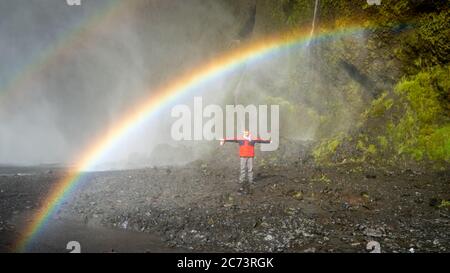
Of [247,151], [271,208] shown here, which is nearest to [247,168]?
[247,151]

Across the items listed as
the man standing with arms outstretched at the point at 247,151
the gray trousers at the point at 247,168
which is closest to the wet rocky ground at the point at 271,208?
the gray trousers at the point at 247,168

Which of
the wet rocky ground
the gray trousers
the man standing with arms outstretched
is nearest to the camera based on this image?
the wet rocky ground

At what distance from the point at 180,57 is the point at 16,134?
26740 millimetres

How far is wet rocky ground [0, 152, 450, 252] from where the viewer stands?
33.7ft

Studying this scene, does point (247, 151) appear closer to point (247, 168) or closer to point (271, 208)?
point (247, 168)

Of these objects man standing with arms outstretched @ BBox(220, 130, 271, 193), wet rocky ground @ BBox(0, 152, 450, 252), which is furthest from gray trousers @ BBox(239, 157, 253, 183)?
wet rocky ground @ BBox(0, 152, 450, 252)

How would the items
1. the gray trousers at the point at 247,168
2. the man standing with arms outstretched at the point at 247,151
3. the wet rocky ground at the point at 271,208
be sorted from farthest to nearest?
1. the gray trousers at the point at 247,168
2. the man standing with arms outstretched at the point at 247,151
3. the wet rocky ground at the point at 271,208

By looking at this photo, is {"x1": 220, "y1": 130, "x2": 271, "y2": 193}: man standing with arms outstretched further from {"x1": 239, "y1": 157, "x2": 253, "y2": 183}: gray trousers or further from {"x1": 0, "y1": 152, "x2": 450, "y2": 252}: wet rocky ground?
{"x1": 0, "y1": 152, "x2": 450, "y2": 252}: wet rocky ground

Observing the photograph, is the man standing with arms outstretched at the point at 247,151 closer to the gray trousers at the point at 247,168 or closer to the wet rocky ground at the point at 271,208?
the gray trousers at the point at 247,168

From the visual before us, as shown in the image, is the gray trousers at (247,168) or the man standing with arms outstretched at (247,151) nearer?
the man standing with arms outstretched at (247,151)

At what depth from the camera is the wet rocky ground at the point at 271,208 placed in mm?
10273

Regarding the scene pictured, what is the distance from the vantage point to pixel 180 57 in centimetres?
4212
